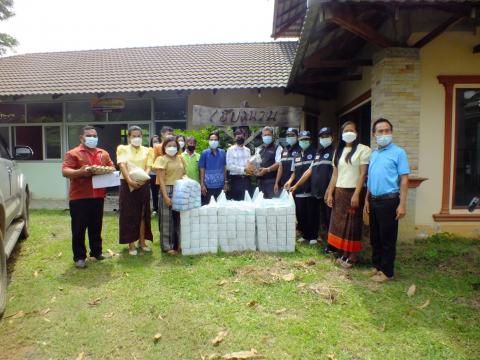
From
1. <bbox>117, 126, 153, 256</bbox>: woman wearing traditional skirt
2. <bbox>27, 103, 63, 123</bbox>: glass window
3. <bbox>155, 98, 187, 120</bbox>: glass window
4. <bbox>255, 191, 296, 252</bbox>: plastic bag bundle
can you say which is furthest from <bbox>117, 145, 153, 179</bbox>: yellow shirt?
<bbox>27, 103, 63, 123</bbox>: glass window

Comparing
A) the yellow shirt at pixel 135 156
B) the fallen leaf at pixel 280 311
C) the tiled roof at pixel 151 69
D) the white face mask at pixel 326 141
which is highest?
the tiled roof at pixel 151 69

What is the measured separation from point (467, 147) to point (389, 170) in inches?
110

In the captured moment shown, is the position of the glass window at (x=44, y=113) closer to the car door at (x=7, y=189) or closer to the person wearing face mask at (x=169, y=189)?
the car door at (x=7, y=189)

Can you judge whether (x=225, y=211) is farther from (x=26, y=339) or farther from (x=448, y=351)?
(x=448, y=351)

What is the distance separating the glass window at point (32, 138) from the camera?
462 inches

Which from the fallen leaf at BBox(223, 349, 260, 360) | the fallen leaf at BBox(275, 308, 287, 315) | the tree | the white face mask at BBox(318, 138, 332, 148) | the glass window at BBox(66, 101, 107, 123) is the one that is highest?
the tree

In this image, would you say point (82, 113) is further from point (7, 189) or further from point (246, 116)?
point (7, 189)

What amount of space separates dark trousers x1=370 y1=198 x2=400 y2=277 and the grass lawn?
0.25 meters

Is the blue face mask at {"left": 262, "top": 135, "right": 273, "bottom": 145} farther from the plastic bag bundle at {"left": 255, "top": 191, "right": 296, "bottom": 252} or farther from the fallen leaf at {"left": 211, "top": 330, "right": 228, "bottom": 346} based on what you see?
the fallen leaf at {"left": 211, "top": 330, "right": 228, "bottom": 346}

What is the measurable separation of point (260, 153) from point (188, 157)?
127 cm

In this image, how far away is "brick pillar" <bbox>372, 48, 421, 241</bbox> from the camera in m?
5.64

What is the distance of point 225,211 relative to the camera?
5289 millimetres

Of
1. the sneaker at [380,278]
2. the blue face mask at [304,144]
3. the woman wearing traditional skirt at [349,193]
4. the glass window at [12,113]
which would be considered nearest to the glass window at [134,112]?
the glass window at [12,113]

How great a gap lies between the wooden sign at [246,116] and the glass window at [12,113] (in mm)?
6370
